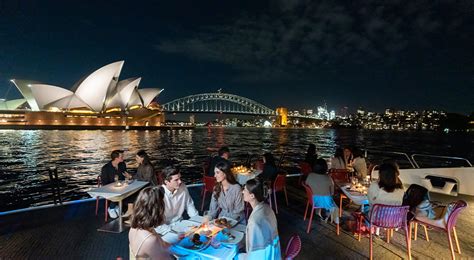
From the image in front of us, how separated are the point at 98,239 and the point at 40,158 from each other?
762 inches

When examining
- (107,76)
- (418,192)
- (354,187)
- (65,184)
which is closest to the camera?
(418,192)

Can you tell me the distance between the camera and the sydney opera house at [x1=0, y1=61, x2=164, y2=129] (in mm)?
51250

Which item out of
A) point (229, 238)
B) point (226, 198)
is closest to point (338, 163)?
point (226, 198)

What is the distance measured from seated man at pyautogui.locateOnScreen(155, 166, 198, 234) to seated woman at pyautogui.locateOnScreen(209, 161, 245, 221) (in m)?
0.27

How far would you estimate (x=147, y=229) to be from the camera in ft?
6.19

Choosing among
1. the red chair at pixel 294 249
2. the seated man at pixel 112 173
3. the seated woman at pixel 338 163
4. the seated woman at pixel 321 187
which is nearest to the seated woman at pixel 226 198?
the red chair at pixel 294 249

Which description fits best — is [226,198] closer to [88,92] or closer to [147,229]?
[147,229]

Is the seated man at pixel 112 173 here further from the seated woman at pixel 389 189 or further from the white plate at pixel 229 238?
the seated woman at pixel 389 189

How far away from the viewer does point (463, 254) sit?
143 inches

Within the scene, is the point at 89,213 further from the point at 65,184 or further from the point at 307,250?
the point at 65,184

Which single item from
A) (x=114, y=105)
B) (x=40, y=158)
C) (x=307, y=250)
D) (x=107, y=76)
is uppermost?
(x=107, y=76)

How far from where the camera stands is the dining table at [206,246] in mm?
2090

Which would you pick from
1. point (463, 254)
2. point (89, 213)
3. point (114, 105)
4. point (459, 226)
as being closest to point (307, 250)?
point (463, 254)

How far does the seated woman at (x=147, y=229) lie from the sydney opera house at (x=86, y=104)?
50761 mm
